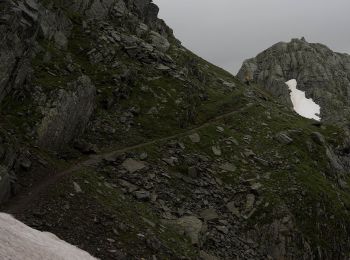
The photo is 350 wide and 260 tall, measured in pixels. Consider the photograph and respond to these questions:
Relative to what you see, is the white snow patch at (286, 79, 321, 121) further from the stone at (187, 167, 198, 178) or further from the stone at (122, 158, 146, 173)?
the stone at (122, 158, 146, 173)

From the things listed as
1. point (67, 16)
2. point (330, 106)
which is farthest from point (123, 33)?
point (330, 106)

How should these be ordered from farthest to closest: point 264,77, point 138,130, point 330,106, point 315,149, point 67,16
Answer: point 264,77 → point 330,106 → point 67,16 → point 315,149 → point 138,130

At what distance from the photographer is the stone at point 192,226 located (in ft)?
127

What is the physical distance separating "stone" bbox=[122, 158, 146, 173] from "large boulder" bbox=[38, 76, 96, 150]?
6.90m

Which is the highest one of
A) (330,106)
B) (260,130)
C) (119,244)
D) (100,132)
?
(330,106)

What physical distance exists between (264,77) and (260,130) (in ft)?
356

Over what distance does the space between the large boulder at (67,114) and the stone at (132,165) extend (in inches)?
272

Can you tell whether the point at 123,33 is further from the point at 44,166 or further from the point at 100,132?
the point at 44,166

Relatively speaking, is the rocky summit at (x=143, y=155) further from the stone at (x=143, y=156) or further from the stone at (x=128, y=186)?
the stone at (x=128, y=186)

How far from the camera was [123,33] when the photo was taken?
258 ft

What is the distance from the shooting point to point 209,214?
43219mm

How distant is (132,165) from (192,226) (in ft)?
33.6

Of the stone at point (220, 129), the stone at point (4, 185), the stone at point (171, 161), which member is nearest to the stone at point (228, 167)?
the stone at point (171, 161)

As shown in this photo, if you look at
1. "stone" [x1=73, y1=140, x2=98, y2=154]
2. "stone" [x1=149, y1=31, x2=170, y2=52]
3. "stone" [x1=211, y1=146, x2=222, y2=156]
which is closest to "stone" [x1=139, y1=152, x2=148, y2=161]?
"stone" [x1=73, y1=140, x2=98, y2=154]
